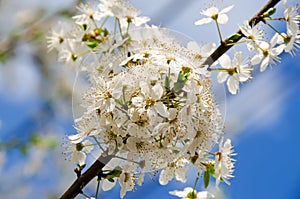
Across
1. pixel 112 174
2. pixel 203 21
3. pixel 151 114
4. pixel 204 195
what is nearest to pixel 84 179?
pixel 112 174

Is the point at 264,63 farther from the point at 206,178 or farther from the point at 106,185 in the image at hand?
the point at 106,185

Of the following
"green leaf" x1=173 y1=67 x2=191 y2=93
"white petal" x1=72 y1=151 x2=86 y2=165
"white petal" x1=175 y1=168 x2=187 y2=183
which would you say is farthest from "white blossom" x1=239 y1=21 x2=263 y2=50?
"white petal" x1=72 y1=151 x2=86 y2=165

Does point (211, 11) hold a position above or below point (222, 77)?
above

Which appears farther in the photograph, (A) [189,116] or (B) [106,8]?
(B) [106,8]

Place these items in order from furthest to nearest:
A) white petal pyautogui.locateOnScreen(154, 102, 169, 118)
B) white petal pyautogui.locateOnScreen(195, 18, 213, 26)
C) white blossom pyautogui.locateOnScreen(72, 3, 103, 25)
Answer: white blossom pyautogui.locateOnScreen(72, 3, 103, 25), white petal pyautogui.locateOnScreen(195, 18, 213, 26), white petal pyautogui.locateOnScreen(154, 102, 169, 118)

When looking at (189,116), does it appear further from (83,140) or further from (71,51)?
(71,51)

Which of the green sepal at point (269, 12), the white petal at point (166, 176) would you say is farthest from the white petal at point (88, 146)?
the green sepal at point (269, 12)

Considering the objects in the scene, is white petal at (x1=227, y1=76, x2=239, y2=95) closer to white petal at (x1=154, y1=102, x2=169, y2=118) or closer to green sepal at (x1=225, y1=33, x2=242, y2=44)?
green sepal at (x1=225, y1=33, x2=242, y2=44)

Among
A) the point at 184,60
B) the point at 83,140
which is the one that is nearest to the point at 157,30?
the point at 184,60
